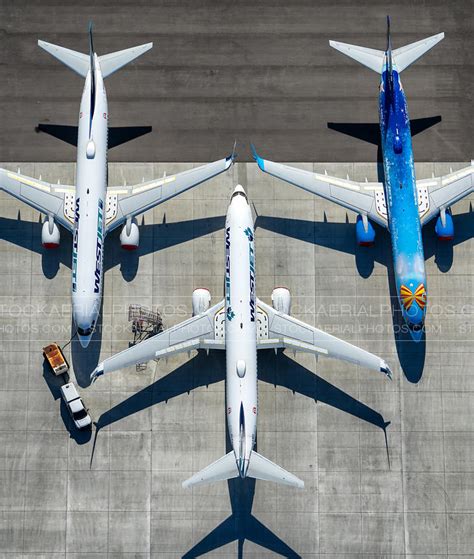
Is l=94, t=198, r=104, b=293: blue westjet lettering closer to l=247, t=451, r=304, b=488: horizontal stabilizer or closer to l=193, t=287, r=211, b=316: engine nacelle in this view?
l=193, t=287, r=211, b=316: engine nacelle

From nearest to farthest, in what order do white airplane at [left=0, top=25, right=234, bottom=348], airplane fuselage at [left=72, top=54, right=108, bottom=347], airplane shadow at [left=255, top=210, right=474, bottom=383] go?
airplane fuselage at [left=72, top=54, right=108, bottom=347]
white airplane at [left=0, top=25, right=234, bottom=348]
airplane shadow at [left=255, top=210, right=474, bottom=383]

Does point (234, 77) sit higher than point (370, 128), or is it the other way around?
point (234, 77)

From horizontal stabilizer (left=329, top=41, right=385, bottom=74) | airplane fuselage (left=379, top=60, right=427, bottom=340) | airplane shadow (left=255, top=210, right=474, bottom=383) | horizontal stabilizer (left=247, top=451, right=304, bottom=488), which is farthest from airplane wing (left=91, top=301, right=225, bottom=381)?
horizontal stabilizer (left=329, top=41, right=385, bottom=74)

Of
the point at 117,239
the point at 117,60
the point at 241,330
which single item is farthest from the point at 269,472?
the point at 117,60

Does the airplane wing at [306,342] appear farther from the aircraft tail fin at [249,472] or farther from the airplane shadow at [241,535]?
the airplane shadow at [241,535]

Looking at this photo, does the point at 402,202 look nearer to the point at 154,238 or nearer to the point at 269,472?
the point at 154,238
